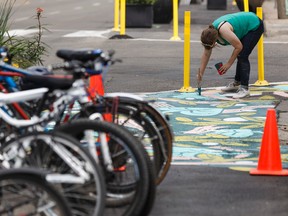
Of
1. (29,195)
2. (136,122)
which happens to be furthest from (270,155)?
(29,195)

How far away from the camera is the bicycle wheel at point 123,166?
19.0ft

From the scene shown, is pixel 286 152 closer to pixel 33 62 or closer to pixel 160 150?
pixel 160 150

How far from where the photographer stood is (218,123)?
10.7m

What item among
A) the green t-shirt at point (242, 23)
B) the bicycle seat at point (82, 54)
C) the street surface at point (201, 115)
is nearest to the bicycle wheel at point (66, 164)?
the bicycle seat at point (82, 54)

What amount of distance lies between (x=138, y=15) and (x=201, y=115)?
1239cm

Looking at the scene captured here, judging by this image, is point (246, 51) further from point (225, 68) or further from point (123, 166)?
point (123, 166)

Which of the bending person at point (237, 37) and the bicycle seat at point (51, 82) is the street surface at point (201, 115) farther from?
the bicycle seat at point (51, 82)

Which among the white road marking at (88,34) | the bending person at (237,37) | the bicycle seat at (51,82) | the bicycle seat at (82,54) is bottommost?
the white road marking at (88,34)

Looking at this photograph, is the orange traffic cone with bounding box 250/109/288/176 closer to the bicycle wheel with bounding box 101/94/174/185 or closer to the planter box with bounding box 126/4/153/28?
the bicycle wheel with bounding box 101/94/174/185

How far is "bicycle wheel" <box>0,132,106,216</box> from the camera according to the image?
17.9 ft

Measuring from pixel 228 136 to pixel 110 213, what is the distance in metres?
3.73

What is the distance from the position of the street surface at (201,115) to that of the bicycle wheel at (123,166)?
61 cm

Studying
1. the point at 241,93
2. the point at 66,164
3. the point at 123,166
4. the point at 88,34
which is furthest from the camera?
the point at 88,34

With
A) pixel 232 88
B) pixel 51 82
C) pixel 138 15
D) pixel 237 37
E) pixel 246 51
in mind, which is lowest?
pixel 138 15
